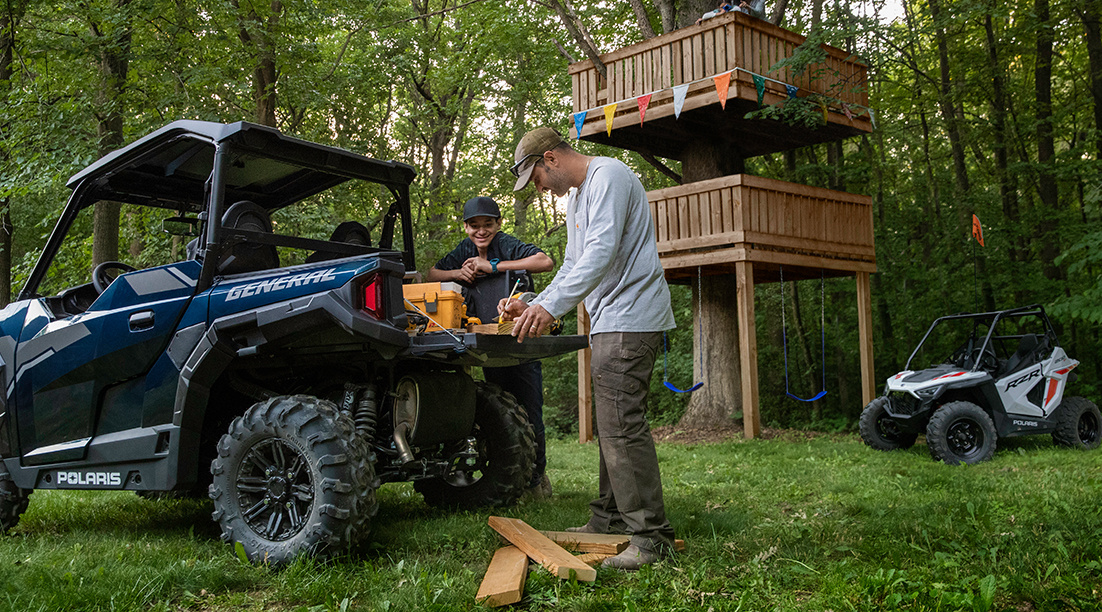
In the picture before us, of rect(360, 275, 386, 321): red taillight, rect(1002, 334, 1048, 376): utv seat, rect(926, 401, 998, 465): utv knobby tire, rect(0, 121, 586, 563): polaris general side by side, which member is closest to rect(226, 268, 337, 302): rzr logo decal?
rect(0, 121, 586, 563): polaris general side by side

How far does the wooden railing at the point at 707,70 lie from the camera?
39.9 feet

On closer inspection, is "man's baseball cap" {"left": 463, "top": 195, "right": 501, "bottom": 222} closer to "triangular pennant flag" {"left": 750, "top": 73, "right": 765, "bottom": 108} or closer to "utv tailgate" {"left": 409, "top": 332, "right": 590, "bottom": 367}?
"utv tailgate" {"left": 409, "top": 332, "right": 590, "bottom": 367}

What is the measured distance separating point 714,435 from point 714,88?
525cm

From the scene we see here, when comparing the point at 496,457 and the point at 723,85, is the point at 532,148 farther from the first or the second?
the point at 723,85

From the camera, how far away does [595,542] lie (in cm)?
406

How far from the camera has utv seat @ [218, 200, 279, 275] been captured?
440 centimetres

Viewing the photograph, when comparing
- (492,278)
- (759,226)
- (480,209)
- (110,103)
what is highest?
(110,103)

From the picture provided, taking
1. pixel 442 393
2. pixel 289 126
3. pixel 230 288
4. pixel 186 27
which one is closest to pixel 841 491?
pixel 442 393

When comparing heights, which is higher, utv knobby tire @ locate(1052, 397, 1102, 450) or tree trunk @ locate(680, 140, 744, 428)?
tree trunk @ locate(680, 140, 744, 428)

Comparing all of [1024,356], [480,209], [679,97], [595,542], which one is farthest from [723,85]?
[595,542]

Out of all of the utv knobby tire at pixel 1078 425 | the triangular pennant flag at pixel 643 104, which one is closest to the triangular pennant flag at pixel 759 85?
the triangular pennant flag at pixel 643 104

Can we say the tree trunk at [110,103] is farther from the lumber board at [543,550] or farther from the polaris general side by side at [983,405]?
the polaris general side by side at [983,405]

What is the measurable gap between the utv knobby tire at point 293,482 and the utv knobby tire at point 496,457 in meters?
1.34

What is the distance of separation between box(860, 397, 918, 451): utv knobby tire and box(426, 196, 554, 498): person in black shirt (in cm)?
551
